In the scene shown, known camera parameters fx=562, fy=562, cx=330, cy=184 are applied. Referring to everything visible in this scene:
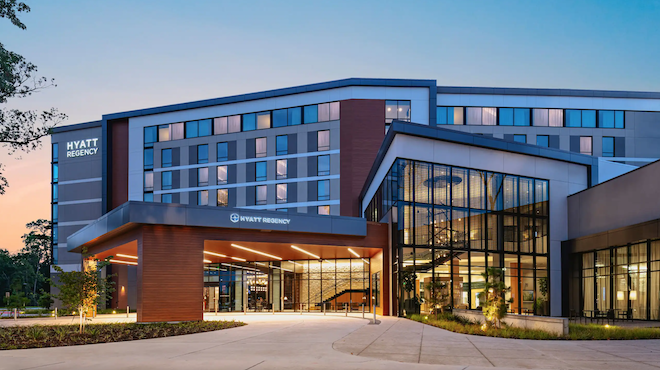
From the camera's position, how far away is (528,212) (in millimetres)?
38500

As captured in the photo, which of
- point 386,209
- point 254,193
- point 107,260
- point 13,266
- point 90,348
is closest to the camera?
point 90,348

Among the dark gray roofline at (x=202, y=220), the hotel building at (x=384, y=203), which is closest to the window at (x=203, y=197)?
the hotel building at (x=384, y=203)

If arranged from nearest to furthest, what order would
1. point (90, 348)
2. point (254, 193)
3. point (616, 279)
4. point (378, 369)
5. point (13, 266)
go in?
point (378, 369) < point (90, 348) < point (616, 279) < point (254, 193) < point (13, 266)

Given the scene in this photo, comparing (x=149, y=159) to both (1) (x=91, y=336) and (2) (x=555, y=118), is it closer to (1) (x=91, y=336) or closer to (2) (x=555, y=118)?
(2) (x=555, y=118)

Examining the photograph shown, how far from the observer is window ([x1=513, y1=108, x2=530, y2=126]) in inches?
2370

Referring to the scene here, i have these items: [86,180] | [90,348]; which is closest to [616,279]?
[90,348]

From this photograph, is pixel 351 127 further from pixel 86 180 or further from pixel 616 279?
pixel 86 180

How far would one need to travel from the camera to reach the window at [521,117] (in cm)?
6019

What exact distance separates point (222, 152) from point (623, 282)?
45.1m

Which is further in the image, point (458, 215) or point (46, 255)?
point (46, 255)

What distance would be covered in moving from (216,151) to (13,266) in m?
75.4

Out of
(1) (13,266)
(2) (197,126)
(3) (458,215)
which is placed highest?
(2) (197,126)

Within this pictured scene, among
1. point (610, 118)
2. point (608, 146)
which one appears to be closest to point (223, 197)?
point (608, 146)

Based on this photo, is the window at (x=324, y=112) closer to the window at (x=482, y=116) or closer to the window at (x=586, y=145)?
the window at (x=482, y=116)
